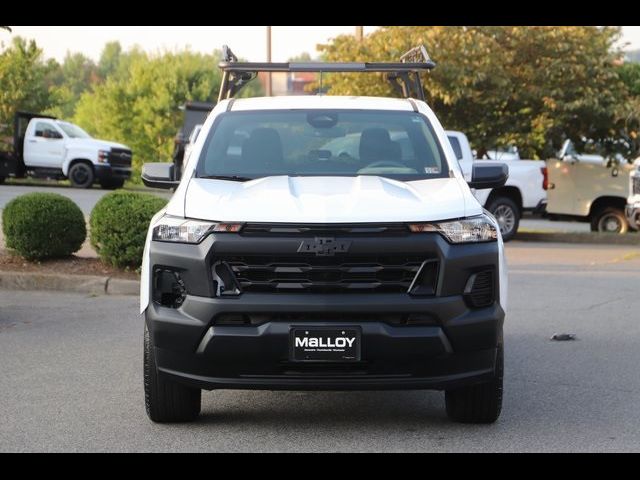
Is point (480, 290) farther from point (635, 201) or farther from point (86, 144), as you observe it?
point (86, 144)

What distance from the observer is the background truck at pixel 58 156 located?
33.5m

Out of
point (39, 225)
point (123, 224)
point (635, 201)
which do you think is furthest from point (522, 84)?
point (39, 225)

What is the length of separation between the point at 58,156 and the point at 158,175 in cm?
2669

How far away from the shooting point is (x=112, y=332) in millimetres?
9789

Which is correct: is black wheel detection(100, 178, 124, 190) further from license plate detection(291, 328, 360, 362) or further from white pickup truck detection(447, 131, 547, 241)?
license plate detection(291, 328, 360, 362)

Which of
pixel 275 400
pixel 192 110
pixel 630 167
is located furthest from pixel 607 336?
pixel 192 110

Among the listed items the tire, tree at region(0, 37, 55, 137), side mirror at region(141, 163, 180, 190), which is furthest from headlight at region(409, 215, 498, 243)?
tree at region(0, 37, 55, 137)

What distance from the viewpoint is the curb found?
12.1 m

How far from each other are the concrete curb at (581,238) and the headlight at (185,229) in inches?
627

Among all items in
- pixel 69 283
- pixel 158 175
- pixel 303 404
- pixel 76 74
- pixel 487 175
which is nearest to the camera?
pixel 303 404

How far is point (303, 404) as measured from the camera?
7.11 meters

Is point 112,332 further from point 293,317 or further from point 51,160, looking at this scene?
point 51,160

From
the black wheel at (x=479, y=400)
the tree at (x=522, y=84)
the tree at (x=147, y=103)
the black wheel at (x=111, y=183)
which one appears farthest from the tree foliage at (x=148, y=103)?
the black wheel at (x=479, y=400)

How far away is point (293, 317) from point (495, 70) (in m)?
18.5
